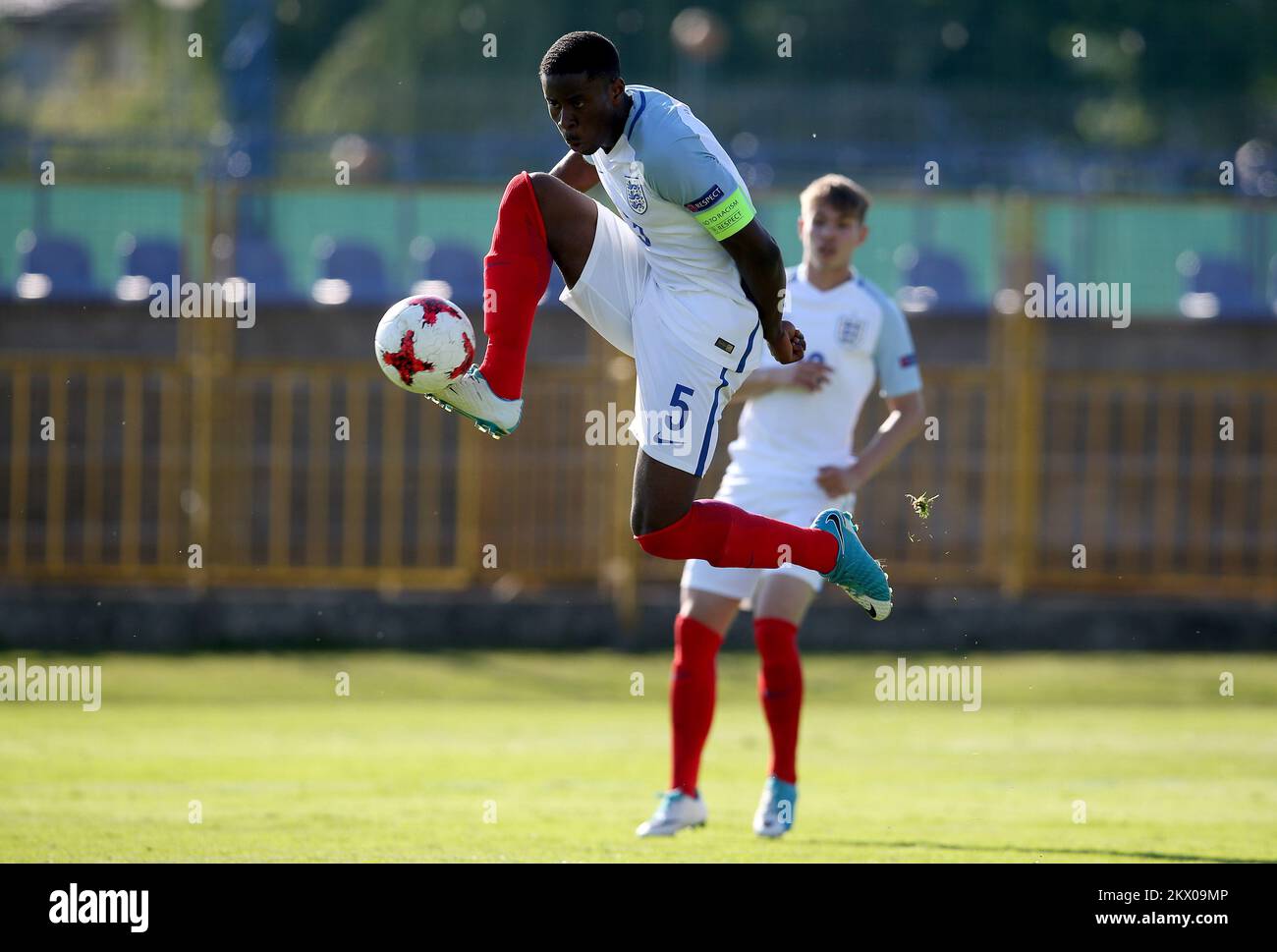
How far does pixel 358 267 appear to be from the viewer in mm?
19031

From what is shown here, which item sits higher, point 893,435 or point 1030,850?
point 893,435

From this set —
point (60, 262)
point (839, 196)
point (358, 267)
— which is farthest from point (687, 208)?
point (60, 262)

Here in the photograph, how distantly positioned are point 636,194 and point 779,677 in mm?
2235

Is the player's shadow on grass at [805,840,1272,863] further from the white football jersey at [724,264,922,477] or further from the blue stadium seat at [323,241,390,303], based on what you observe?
the blue stadium seat at [323,241,390,303]

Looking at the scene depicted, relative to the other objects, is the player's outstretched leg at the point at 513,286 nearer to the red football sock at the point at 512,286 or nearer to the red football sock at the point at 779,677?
the red football sock at the point at 512,286

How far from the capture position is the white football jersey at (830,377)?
762 cm

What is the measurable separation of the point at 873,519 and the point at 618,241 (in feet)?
27.3

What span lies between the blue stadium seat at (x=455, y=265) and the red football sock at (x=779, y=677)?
1084 centimetres

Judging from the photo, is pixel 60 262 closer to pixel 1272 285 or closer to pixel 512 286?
pixel 1272 285

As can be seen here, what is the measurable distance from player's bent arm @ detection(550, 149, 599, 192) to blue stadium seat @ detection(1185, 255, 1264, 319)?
1392 centimetres

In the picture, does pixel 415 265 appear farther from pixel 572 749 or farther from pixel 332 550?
pixel 572 749

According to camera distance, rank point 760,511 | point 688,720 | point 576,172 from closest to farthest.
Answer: point 576,172
point 688,720
point 760,511

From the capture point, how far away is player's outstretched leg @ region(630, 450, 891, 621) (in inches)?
246

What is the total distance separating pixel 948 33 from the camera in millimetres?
35594
